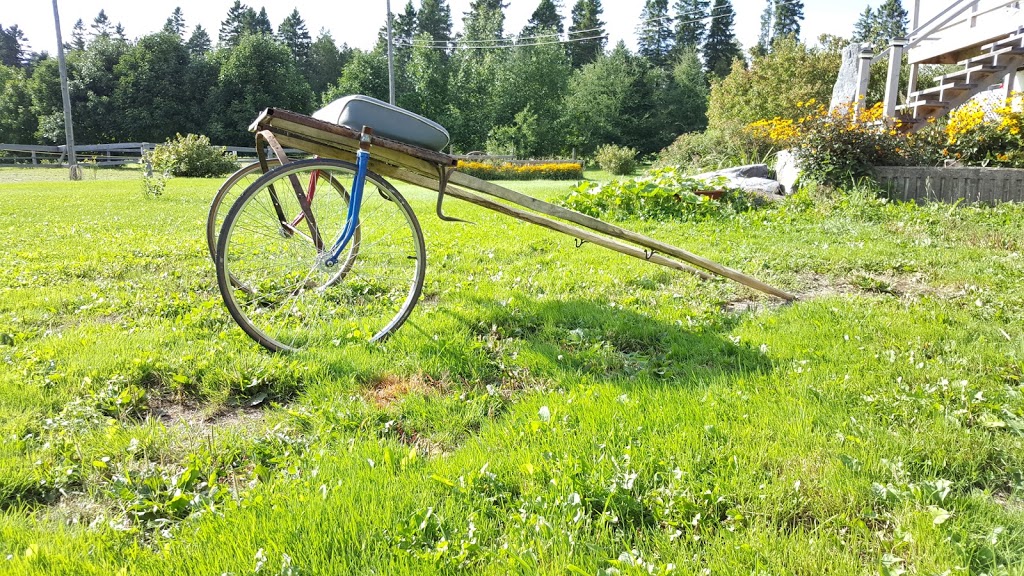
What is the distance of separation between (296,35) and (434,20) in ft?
61.9

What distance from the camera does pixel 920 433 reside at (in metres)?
2.12

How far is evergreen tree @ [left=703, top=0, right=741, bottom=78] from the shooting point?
72.0 m

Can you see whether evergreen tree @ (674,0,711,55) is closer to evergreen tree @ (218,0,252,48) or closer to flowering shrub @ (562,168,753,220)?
evergreen tree @ (218,0,252,48)

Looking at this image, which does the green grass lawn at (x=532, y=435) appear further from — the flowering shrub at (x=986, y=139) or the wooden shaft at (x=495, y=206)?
the flowering shrub at (x=986, y=139)

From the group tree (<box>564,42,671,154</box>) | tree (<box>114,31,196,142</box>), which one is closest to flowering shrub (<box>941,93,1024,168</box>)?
tree (<box>564,42,671,154</box>)

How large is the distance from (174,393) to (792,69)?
1167 inches

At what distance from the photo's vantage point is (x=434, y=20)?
2901 inches

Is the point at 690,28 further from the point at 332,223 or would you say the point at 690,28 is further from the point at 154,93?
the point at 332,223

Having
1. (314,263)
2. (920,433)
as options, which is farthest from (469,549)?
(314,263)

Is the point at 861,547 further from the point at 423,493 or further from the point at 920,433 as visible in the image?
the point at 423,493

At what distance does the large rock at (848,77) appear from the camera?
1325 centimetres

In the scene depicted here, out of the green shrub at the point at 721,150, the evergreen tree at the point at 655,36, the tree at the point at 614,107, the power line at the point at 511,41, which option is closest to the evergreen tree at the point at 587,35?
the power line at the point at 511,41

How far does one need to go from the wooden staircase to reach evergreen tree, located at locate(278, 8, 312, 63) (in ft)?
250

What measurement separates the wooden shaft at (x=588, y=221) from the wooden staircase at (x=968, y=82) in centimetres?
972
